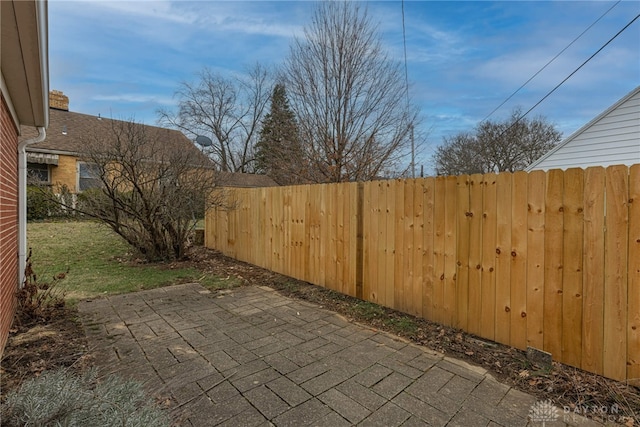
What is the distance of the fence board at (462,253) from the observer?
323 centimetres

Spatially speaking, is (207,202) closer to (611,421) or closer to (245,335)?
(245,335)

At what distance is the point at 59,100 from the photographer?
16.7 meters

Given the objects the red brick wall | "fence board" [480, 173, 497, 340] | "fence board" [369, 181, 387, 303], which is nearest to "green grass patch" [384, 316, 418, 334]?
"fence board" [369, 181, 387, 303]

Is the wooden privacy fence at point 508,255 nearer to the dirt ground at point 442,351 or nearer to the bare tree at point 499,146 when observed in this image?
the dirt ground at point 442,351

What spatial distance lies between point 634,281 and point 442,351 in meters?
1.56

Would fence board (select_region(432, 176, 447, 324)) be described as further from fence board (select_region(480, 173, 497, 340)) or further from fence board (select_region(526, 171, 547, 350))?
fence board (select_region(526, 171, 547, 350))

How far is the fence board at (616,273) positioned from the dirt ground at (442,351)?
0.20m

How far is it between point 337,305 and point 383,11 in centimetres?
690

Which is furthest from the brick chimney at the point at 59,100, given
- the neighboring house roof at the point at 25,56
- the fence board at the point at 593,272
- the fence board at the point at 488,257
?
the fence board at the point at 593,272

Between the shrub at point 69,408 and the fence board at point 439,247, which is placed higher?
the fence board at point 439,247

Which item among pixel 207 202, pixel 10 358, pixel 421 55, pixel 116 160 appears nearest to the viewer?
pixel 10 358

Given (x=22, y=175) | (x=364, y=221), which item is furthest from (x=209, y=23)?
(x=364, y=221)

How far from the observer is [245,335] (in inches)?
130

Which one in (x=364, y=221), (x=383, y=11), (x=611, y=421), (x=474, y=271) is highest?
(x=383, y=11)
